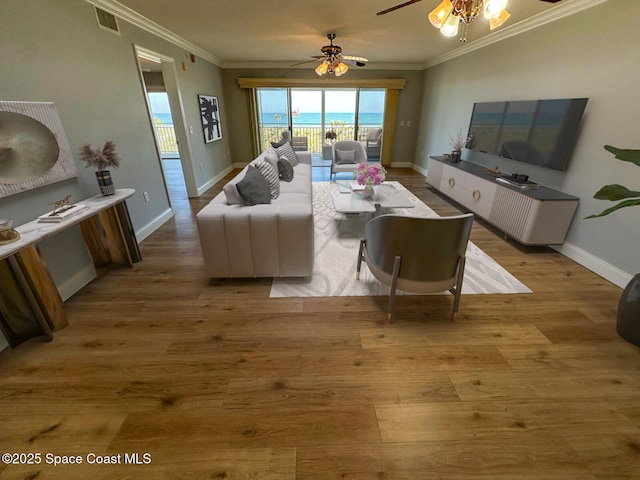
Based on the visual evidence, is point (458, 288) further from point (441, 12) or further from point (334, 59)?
point (334, 59)

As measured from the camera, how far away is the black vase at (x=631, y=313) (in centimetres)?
173

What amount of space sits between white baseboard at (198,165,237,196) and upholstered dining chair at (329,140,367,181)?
2.50 m

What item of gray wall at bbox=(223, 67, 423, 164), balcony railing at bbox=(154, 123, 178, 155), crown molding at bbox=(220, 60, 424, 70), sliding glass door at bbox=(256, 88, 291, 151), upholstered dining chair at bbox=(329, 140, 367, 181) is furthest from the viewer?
balcony railing at bbox=(154, 123, 178, 155)

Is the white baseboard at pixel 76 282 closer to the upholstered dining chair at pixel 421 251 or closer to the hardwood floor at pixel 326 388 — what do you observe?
the hardwood floor at pixel 326 388

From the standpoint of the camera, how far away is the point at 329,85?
6.33 metres

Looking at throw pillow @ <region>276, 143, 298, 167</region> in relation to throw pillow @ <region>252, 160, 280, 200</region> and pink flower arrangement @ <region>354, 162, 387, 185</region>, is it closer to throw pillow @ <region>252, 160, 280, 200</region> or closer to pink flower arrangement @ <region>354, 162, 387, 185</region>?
throw pillow @ <region>252, 160, 280, 200</region>

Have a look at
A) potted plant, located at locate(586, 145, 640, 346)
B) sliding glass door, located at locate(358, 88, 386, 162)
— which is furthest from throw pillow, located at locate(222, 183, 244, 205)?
sliding glass door, located at locate(358, 88, 386, 162)

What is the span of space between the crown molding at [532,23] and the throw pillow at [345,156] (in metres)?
2.51

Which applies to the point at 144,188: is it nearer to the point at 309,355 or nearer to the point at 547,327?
the point at 309,355

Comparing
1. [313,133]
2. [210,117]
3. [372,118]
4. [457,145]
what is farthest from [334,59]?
[313,133]

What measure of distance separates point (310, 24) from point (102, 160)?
2.83 meters

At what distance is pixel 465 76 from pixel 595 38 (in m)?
2.41

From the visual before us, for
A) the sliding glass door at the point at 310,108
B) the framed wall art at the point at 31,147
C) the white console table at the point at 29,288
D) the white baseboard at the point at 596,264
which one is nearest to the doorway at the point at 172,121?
the framed wall art at the point at 31,147

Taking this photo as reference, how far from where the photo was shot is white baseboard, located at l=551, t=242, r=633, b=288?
93.7 inches
